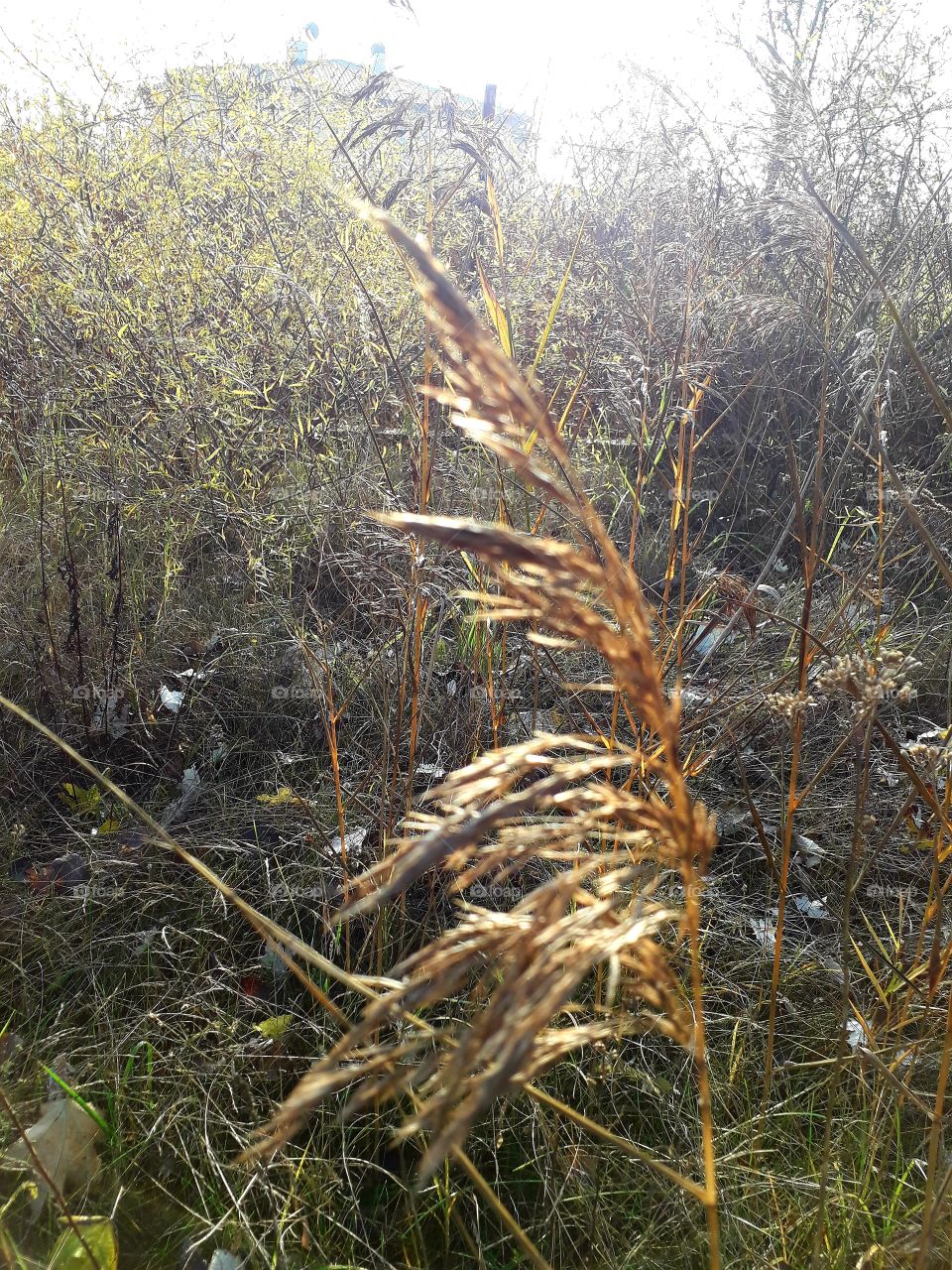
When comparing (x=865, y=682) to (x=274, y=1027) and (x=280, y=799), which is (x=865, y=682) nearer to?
(x=274, y=1027)

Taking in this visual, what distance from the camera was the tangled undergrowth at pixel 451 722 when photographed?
1.93 ft

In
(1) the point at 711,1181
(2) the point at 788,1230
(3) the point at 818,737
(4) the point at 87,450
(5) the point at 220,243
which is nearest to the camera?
(1) the point at 711,1181

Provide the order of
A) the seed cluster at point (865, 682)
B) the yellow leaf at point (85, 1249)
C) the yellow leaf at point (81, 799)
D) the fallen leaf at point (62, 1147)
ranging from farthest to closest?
the yellow leaf at point (81, 799) → the fallen leaf at point (62, 1147) → the yellow leaf at point (85, 1249) → the seed cluster at point (865, 682)

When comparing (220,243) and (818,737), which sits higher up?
(220,243)

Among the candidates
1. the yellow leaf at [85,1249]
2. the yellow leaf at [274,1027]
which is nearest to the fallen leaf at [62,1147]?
the yellow leaf at [85,1249]

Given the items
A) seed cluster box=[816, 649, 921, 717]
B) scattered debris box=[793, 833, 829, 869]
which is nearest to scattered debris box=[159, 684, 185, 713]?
scattered debris box=[793, 833, 829, 869]

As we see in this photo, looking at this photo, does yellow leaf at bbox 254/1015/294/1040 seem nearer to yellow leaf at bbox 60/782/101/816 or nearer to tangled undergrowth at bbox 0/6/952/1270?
tangled undergrowth at bbox 0/6/952/1270

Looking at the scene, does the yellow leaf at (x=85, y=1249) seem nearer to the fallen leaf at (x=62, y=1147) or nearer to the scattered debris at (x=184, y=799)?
the fallen leaf at (x=62, y=1147)

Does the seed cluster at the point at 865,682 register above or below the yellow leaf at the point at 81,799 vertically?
above

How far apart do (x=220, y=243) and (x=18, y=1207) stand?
266cm

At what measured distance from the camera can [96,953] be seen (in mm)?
1513

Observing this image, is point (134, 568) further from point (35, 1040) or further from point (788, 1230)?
point (788, 1230)

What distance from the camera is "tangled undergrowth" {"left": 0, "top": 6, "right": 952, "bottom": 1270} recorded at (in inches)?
23.1

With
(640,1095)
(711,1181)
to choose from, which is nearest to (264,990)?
(640,1095)
